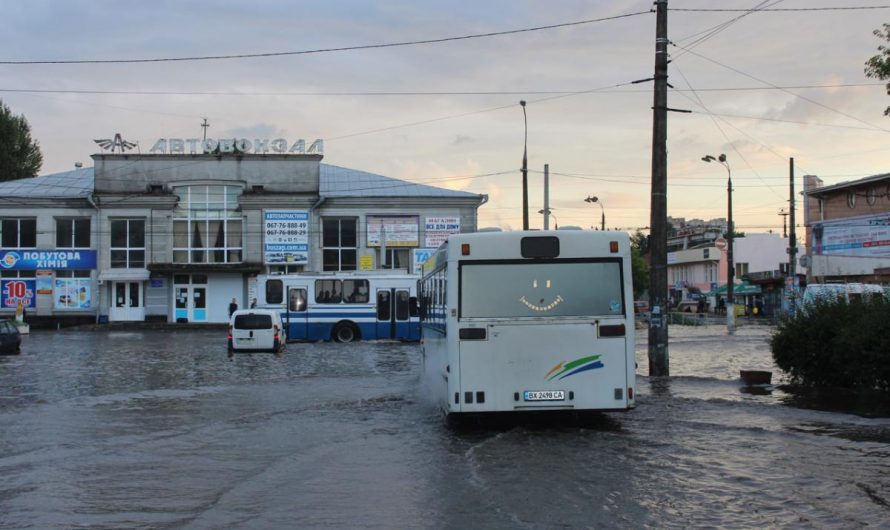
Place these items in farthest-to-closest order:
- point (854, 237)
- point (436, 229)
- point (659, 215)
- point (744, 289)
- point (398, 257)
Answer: point (744, 289)
point (398, 257)
point (436, 229)
point (854, 237)
point (659, 215)

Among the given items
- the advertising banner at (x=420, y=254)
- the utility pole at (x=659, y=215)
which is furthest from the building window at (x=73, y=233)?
the utility pole at (x=659, y=215)

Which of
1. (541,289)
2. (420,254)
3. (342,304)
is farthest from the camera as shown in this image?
(420,254)

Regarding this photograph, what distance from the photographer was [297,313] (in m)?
38.4

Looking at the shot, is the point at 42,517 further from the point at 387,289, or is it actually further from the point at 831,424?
the point at 387,289

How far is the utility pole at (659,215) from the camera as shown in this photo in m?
20.1

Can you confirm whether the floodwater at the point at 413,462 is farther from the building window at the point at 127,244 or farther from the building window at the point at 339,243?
the building window at the point at 127,244

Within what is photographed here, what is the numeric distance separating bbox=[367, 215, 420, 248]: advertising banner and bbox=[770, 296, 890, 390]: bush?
3930 centimetres

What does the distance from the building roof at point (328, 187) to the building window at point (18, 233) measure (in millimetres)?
1666

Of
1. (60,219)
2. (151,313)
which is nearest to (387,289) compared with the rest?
(151,313)

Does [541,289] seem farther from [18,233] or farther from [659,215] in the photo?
[18,233]

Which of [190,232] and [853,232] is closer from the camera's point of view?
[853,232]

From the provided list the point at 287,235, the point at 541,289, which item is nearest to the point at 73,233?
the point at 287,235

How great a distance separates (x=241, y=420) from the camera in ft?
47.8

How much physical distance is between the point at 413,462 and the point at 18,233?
53.3m
